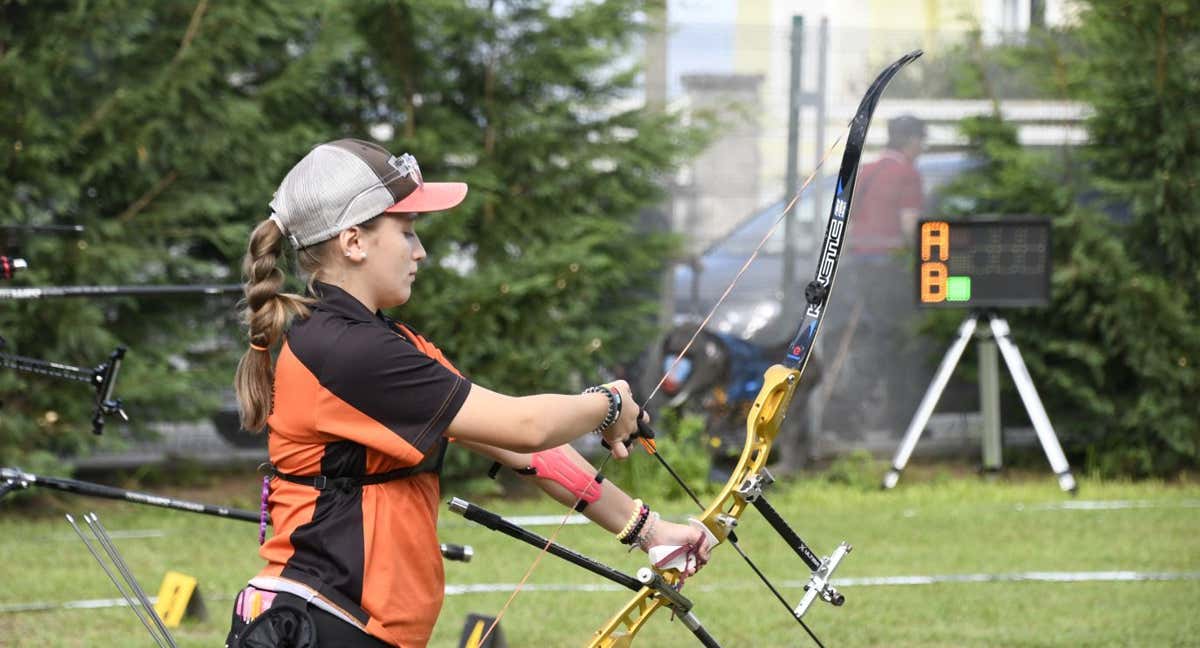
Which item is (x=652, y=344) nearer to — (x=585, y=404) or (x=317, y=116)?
(x=317, y=116)

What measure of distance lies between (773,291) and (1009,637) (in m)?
4.86


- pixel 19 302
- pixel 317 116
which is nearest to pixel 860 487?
pixel 317 116

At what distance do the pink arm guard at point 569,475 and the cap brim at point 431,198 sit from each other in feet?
1.97

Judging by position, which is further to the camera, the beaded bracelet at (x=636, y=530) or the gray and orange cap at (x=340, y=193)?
the beaded bracelet at (x=636, y=530)

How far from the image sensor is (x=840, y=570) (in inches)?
297

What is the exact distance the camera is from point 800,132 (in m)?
10.6

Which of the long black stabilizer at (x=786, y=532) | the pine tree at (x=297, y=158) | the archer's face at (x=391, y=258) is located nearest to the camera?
the archer's face at (x=391, y=258)

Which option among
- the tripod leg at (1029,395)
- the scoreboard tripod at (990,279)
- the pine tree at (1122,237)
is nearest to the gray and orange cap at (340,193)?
the scoreboard tripod at (990,279)

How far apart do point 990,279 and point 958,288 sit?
1.15 feet

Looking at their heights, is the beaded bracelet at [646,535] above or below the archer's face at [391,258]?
below

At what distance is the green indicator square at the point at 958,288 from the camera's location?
9.64 meters

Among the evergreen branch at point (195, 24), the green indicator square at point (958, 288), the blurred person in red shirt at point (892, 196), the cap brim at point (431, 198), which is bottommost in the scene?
the green indicator square at point (958, 288)

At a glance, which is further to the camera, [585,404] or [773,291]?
[773,291]

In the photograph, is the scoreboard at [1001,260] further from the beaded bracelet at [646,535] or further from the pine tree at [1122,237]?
the beaded bracelet at [646,535]
